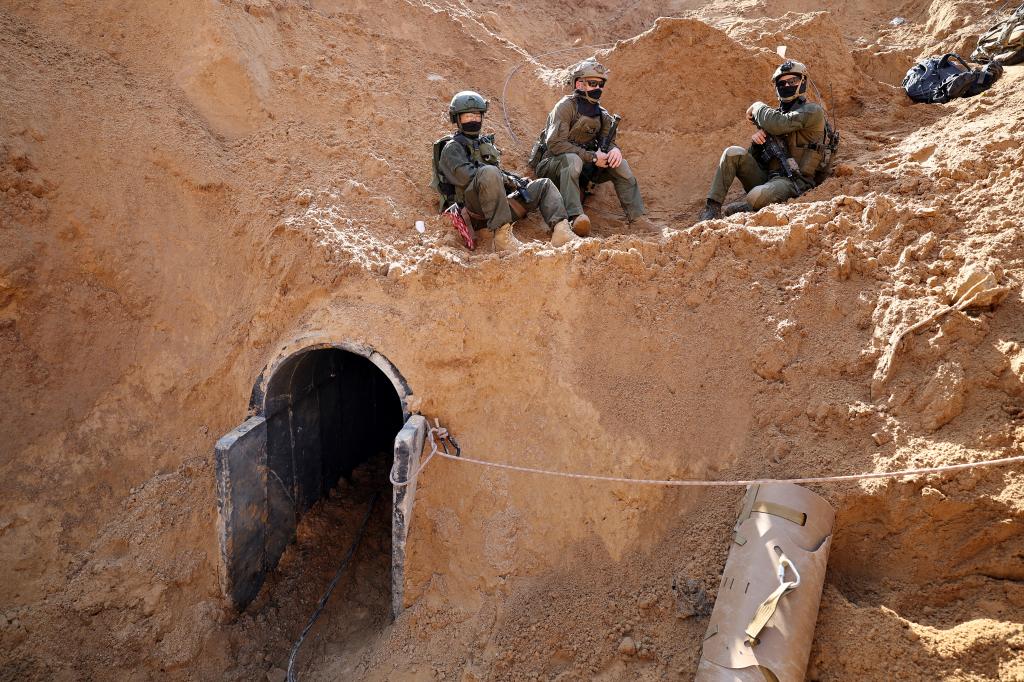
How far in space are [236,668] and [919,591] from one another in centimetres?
433

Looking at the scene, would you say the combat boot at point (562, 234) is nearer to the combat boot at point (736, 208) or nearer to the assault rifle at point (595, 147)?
the assault rifle at point (595, 147)

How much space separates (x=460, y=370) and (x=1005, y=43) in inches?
249

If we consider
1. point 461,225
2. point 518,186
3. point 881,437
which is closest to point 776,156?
point 518,186

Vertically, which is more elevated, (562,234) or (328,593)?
(562,234)

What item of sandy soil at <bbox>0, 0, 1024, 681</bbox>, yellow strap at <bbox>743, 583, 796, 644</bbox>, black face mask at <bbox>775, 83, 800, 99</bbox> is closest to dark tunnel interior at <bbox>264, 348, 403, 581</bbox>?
sandy soil at <bbox>0, 0, 1024, 681</bbox>

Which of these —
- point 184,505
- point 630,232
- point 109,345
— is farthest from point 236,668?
point 630,232

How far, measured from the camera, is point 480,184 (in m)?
5.37

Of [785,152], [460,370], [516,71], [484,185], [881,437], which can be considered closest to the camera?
[881,437]

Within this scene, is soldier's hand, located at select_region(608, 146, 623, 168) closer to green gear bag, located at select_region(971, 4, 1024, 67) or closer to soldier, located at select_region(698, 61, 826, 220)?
soldier, located at select_region(698, 61, 826, 220)

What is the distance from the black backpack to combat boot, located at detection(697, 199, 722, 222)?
253cm

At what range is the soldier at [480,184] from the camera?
17.5 feet

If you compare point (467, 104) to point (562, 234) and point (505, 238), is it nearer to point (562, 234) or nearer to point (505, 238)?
point (505, 238)

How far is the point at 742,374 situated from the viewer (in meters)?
4.11

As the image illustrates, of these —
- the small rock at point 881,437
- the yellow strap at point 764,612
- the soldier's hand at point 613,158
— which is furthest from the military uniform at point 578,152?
the yellow strap at point 764,612
